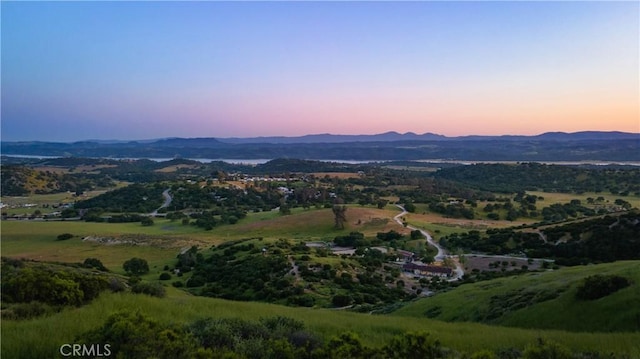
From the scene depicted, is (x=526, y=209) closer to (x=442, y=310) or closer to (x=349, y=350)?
(x=442, y=310)

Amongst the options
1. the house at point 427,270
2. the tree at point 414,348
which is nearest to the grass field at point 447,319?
the tree at point 414,348

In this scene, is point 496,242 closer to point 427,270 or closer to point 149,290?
point 427,270

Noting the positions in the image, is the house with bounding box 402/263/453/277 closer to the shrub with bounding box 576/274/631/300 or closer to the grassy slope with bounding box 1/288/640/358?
the shrub with bounding box 576/274/631/300

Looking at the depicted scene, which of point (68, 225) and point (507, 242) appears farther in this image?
point (68, 225)

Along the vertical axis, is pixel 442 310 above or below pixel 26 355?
below

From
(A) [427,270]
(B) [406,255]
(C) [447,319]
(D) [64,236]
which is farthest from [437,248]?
(D) [64,236]

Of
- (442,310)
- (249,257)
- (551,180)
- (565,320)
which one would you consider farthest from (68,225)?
(551,180)

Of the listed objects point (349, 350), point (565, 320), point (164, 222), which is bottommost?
point (164, 222)
